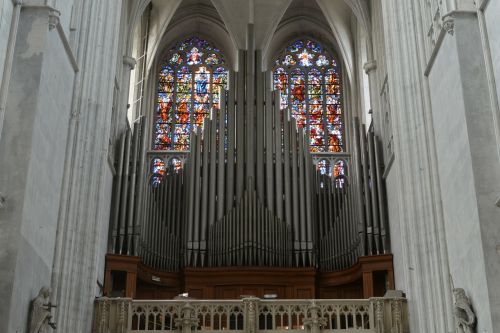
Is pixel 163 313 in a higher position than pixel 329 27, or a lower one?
lower

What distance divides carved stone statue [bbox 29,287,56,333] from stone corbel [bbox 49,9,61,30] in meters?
4.44

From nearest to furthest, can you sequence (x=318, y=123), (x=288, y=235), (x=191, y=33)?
(x=288, y=235), (x=318, y=123), (x=191, y=33)

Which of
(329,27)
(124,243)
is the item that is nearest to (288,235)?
(124,243)

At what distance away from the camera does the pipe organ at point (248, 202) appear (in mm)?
20797

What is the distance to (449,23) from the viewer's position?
1337 cm

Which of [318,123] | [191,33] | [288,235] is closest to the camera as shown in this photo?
[288,235]

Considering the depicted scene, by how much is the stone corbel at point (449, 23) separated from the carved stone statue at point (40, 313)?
8.18m

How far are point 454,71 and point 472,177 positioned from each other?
209 centimetres

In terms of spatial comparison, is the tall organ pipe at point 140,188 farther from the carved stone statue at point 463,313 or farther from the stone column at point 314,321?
the carved stone statue at point 463,313

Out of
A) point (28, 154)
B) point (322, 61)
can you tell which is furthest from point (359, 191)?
point (28, 154)

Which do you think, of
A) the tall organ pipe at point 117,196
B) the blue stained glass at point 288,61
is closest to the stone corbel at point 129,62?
the tall organ pipe at point 117,196

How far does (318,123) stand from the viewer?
85.7 ft

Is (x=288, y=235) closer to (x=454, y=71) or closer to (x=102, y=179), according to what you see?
(x=102, y=179)

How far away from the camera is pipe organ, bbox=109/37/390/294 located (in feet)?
68.2
